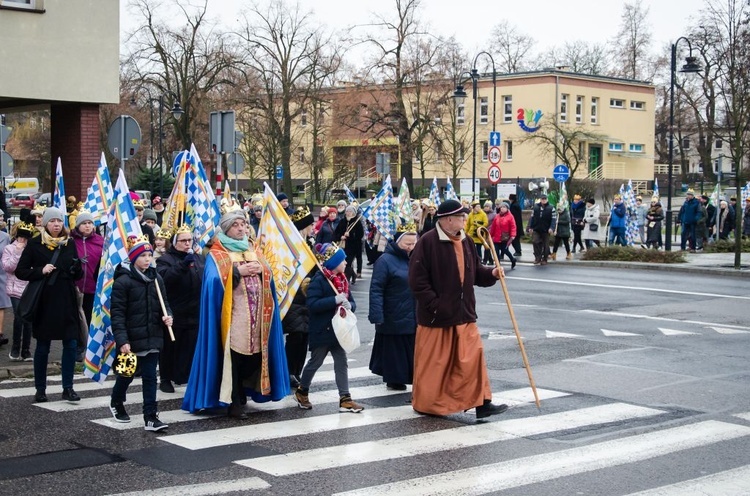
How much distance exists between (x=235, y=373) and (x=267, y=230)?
60.3 inches

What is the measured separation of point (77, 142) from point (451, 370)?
40.8ft

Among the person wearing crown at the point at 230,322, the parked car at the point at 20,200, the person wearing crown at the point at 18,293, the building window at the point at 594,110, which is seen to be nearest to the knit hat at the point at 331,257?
the person wearing crown at the point at 230,322

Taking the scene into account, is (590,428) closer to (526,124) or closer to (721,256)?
(721,256)

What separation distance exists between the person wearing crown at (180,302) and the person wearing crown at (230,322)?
1.20 metres

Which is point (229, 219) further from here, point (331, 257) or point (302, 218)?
point (302, 218)

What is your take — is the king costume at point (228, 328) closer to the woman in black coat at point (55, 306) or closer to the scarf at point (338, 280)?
the scarf at point (338, 280)

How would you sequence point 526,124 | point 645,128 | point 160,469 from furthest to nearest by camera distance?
point 645,128
point 526,124
point 160,469

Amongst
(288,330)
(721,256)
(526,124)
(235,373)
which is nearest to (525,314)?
(288,330)

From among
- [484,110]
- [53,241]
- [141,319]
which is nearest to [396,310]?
[141,319]

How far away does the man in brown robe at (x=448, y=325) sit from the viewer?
30.9 feet

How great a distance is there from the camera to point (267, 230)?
1039 centimetres

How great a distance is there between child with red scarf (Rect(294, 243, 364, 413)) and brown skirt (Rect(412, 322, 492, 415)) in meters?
0.74

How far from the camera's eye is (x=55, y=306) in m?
10.3

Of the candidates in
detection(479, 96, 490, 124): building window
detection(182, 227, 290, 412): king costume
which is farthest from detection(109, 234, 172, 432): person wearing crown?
detection(479, 96, 490, 124): building window
